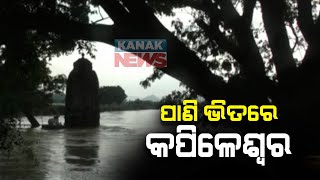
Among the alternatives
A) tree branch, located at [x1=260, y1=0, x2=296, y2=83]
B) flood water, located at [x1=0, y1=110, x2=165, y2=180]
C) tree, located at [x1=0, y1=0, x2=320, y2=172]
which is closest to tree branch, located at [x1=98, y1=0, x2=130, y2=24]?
tree, located at [x1=0, y1=0, x2=320, y2=172]

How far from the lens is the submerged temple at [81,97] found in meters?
28.9

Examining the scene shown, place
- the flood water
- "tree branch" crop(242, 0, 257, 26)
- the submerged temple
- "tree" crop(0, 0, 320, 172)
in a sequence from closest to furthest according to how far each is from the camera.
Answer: "tree" crop(0, 0, 320, 172)
"tree branch" crop(242, 0, 257, 26)
the flood water
the submerged temple

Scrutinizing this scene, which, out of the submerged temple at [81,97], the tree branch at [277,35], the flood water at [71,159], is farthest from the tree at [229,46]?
the submerged temple at [81,97]

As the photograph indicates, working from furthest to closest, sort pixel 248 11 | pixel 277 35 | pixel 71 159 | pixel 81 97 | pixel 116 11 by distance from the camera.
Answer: pixel 81 97 → pixel 71 159 → pixel 248 11 → pixel 277 35 → pixel 116 11

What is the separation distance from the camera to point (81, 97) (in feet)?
94.9

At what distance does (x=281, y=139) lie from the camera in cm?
695

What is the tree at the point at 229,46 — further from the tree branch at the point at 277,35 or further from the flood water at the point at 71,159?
the flood water at the point at 71,159

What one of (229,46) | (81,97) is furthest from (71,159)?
(81,97)

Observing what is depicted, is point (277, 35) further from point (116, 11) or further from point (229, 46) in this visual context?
point (116, 11)

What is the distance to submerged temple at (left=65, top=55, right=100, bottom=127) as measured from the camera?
2888cm

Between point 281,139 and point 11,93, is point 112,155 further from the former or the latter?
point 281,139

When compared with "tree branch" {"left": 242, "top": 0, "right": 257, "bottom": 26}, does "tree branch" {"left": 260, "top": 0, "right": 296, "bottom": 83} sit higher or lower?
lower

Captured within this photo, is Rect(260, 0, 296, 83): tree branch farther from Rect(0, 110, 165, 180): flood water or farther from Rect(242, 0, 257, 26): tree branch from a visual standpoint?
Rect(0, 110, 165, 180): flood water

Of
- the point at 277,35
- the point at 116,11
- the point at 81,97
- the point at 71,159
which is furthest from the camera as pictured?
the point at 81,97
